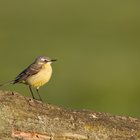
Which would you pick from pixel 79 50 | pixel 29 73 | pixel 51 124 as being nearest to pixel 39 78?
pixel 29 73

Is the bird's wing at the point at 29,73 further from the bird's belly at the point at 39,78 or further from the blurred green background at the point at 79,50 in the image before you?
the blurred green background at the point at 79,50

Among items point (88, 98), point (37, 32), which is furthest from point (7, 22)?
point (88, 98)


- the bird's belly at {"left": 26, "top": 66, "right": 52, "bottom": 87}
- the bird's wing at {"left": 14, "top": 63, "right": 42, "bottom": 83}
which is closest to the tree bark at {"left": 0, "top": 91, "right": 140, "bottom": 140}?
the bird's belly at {"left": 26, "top": 66, "right": 52, "bottom": 87}

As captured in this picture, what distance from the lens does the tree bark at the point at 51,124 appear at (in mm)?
5570

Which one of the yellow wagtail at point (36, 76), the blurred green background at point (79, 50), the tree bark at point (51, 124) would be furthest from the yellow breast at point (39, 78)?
the blurred green background at point (79, 50)

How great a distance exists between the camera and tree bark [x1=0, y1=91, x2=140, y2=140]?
5570mm

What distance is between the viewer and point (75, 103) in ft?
62.7

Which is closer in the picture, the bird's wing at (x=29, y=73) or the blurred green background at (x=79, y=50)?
the bird's wing at (x=29, y=73)

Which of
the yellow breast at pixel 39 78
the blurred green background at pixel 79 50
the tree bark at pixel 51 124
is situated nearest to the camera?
the tree bark at pixel 51 124

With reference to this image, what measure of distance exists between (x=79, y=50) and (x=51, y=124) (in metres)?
26.0

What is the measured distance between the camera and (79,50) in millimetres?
31688

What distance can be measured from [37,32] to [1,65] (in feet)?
43.8

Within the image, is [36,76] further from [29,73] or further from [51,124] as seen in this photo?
[51,124]

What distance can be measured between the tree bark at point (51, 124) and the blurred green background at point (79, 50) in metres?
10.6
